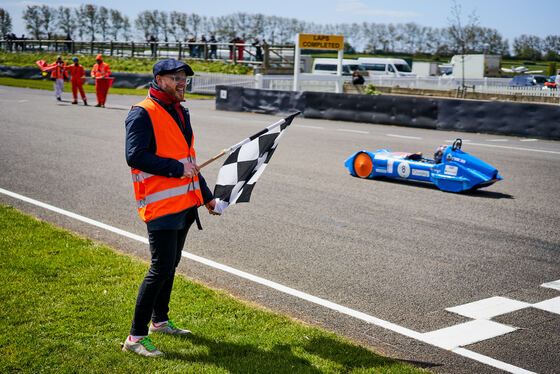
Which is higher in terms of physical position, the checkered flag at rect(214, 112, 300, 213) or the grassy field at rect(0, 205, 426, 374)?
the checkered flag at rect(214, 112, 300, 213)

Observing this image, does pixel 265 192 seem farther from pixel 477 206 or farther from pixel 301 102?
pixel 301 102

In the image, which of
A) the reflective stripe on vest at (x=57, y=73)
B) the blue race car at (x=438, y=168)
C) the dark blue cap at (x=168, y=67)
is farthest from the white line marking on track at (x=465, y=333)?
the reflective stripe on vest at (x=57, y=73)

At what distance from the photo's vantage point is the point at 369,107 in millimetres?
20609

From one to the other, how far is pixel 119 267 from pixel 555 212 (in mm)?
6104

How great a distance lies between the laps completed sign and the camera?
26.0 m

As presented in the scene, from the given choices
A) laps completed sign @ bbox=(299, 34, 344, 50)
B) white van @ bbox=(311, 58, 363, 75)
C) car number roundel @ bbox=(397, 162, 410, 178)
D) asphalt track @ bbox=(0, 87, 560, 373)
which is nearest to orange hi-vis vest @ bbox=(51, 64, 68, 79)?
laps completed sign @ bbox=(299, 34, 344, 50)

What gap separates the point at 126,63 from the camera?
44.2 meters

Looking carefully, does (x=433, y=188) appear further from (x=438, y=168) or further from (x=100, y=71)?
(x=100, y=71)

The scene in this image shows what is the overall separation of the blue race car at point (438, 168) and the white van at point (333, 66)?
29207mm

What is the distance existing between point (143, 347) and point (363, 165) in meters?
7.11

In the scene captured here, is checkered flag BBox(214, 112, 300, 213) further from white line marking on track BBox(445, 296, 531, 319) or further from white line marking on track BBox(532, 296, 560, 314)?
white line marking on track BBox(532, 296, 560, 314)

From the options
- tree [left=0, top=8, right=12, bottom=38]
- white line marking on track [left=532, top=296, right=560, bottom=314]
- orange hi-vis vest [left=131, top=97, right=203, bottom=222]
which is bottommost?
white line marking on track [left=532, top=296, right=560, bottom=314]

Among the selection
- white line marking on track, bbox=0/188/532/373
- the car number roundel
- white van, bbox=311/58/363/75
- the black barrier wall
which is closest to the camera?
white line marking on track, bbox=0/188/532/373

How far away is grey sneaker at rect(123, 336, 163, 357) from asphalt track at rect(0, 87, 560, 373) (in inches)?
32.9
